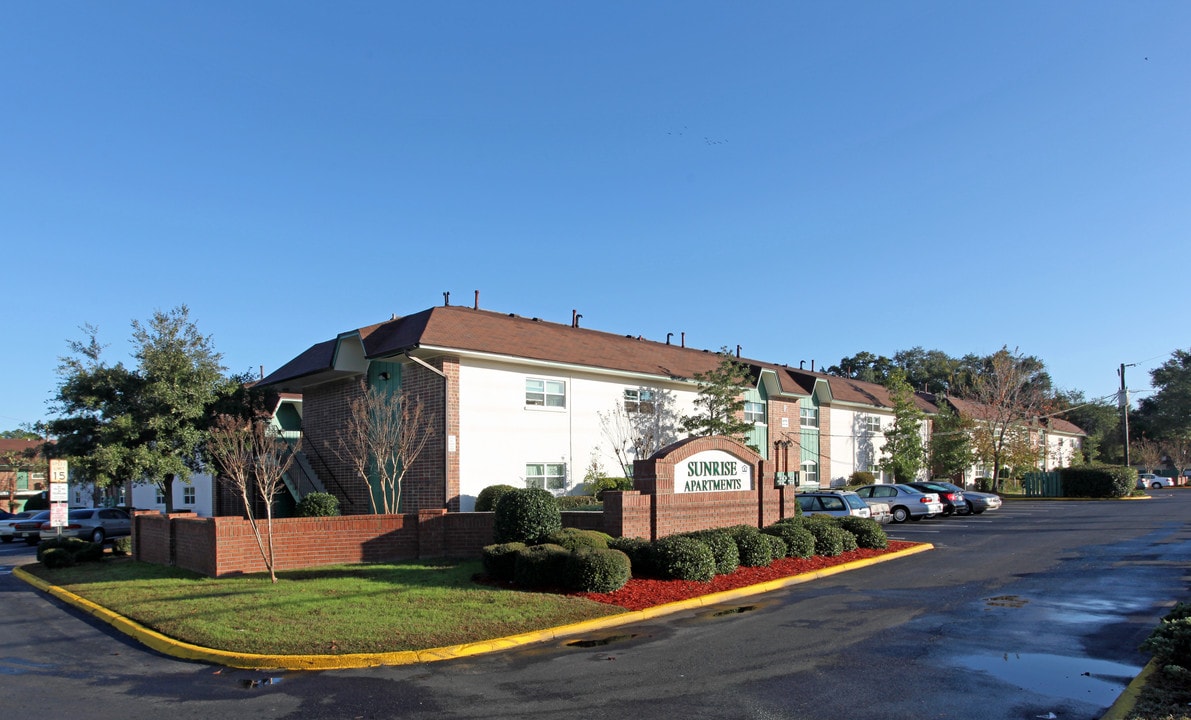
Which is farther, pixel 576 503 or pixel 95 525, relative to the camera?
pixel 95 525

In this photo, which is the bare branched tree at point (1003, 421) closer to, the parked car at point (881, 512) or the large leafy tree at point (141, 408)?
the parked car at point (881, 512)

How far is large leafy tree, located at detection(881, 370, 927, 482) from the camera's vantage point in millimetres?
44625

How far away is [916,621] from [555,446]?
1522 centimetres

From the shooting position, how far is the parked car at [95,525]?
30641 mm

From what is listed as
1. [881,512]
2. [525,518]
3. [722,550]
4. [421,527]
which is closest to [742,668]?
[722,550]

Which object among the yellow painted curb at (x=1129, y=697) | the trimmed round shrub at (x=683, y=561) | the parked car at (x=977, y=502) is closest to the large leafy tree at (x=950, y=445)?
the parked car at (x=977, y=502)

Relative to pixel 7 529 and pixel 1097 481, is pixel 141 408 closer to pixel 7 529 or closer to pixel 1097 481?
pixel 7 529

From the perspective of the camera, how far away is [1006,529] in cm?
2670

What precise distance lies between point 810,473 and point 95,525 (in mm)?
29757

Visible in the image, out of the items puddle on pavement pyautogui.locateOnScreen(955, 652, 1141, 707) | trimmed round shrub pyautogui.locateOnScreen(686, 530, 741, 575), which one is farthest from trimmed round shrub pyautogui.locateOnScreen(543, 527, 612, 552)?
puddle on pavement pyautogui.locateOnScreen(955, 652, 1141, 707)

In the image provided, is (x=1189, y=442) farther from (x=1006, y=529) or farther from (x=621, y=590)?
(x=621, y=590)

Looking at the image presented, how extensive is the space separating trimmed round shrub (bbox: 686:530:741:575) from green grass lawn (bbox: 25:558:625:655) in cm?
378

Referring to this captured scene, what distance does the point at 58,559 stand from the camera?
63.3 ft

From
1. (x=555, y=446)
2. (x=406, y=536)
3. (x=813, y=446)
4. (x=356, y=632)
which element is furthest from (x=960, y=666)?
(x=813, y=446)
